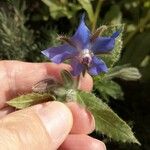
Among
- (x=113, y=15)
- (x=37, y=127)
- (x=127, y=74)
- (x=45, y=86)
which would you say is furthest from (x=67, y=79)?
(x=113, y=15)

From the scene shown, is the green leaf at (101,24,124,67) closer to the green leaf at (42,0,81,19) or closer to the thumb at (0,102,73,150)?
the thumb at (0,102,73,150)

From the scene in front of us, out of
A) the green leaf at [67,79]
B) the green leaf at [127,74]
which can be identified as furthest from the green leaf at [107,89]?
the green leaf at [67,79]

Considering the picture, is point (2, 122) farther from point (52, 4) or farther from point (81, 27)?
point (52, 4)

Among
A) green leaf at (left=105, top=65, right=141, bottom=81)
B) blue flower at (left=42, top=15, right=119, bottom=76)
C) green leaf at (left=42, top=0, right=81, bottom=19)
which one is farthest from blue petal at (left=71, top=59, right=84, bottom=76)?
green leaf at (left=42, top=0, right=81, bottom=19)

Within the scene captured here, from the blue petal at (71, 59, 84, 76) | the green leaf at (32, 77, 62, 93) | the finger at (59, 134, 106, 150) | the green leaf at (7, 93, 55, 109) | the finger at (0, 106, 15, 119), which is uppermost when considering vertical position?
the blue petal at (71, 59, 84, 76)

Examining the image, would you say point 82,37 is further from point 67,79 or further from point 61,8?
point 61,8

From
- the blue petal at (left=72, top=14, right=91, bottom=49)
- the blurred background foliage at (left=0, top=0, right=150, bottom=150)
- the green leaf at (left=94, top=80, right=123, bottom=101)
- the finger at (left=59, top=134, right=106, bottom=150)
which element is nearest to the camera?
the blue petal at (left=72, top=14, right=91, bottom=49)

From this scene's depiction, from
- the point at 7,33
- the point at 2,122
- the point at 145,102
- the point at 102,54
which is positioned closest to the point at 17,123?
the point at 2,122
